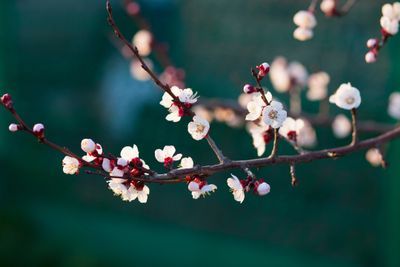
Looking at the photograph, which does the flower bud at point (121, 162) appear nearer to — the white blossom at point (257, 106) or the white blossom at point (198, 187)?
the white blossom at point (198, 187)

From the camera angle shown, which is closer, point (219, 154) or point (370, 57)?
point (219, 154)

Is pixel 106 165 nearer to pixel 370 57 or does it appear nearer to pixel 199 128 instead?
pixel 199 128

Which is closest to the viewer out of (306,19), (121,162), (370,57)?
(121,162)

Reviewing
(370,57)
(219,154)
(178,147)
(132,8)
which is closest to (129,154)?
(219,154)

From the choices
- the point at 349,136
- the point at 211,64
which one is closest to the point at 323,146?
the point at 349,136

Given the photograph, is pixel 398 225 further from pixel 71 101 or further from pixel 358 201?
pixel 71 101

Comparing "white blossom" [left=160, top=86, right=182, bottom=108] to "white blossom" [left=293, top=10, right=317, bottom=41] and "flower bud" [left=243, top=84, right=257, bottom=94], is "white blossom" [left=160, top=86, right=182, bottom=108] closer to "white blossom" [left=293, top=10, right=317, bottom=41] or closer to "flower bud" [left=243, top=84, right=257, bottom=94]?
"flower bud" [left=243, top=84, right=257, bottom=94]

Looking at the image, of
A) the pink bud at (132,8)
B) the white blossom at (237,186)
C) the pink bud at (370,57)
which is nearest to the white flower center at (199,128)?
the white blossom at (237,186)
